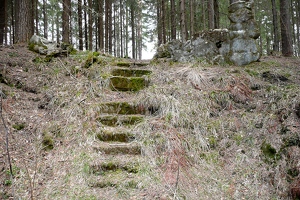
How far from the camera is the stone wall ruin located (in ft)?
22.2

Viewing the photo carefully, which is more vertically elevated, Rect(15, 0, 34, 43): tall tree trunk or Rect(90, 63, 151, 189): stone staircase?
Rect(15, 0, 34, 43): tall tree trunk

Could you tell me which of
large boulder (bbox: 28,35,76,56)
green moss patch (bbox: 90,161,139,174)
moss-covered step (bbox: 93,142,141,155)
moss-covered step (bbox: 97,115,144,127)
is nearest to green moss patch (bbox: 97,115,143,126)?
moss-covered step (bbox: 97,115,144,127)

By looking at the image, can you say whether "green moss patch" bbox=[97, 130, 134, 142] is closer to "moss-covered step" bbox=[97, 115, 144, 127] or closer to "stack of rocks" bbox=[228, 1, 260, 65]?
"moss-covered step" bbox=[97, 115, 144, 127]

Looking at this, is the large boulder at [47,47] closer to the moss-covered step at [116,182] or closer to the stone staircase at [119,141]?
the stone staircase at [119,141]

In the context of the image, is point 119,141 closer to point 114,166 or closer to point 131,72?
point 114,166

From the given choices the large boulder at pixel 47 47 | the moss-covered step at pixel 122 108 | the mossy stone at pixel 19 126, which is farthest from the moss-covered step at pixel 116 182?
the large boulder at pixel 47 47

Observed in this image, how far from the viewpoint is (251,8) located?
7.03 m

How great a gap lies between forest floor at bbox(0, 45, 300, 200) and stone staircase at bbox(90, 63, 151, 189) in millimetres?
34

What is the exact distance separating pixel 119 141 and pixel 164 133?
2.67 ft

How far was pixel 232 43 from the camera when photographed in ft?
22.3

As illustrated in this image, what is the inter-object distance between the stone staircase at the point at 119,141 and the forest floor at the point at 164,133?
3 centimetres

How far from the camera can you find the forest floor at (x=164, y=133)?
3350 millimetres

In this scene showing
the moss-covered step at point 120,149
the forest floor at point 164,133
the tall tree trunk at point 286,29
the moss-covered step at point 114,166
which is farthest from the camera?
the tall tree trunk at point 286,29

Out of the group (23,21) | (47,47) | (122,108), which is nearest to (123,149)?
(122,108)
